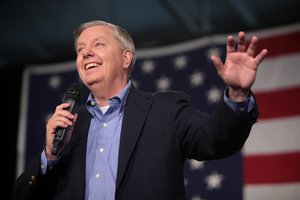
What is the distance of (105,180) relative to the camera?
142cm

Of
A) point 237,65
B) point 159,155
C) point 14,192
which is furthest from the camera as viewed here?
point 14,192

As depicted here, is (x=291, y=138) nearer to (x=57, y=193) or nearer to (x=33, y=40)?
(x=57, y=193)

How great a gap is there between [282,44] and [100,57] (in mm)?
2098

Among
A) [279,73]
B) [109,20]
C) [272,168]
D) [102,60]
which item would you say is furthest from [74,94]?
[109,20]

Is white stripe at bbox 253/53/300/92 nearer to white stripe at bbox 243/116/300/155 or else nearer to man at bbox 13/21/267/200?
white stripe at bbox 243/116/300/155

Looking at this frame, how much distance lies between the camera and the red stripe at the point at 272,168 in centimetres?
319

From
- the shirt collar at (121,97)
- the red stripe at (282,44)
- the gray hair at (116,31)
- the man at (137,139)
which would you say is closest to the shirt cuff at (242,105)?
the man at (137,139)

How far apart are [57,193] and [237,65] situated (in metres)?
0.68

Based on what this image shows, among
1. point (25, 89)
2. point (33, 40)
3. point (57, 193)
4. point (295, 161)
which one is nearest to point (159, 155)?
point (57, 193)

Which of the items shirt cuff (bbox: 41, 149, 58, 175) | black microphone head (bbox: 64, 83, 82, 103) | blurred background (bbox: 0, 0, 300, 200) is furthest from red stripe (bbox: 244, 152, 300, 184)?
shirt cuff (bbox: 41, 149, 58, 175)

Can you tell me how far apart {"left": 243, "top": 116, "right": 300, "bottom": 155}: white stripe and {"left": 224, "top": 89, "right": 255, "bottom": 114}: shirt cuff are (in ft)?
6.93

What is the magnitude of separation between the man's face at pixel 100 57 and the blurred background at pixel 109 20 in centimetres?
200

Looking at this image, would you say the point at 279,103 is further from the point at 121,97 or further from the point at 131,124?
the point at 131,124

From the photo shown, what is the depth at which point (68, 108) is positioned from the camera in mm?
1481
